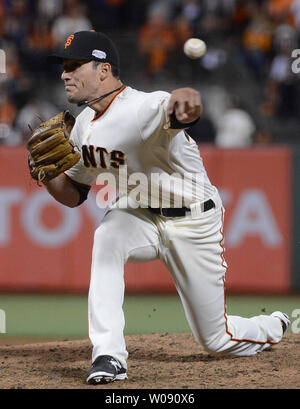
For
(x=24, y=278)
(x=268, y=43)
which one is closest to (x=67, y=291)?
(x=24, y=278)

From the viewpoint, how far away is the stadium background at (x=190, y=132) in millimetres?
8188

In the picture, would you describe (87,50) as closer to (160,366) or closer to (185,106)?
(185,106)

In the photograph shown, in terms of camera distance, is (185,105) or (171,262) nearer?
(185,105)

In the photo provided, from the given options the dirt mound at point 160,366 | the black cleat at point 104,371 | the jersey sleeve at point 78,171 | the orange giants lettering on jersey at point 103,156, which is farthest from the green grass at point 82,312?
the orange giants lettering on jersey at point 103,156

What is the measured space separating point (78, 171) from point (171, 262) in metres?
0.79

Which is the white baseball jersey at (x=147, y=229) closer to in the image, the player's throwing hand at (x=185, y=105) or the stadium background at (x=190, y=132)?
the player's throwing hand at (x=185, y=105)

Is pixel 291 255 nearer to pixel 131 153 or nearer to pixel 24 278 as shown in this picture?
pixel 24 278

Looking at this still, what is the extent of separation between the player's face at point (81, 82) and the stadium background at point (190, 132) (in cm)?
279

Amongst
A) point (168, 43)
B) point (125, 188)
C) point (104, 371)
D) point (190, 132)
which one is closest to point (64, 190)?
point (125, 188)

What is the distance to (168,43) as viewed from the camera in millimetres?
11367

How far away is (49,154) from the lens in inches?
170

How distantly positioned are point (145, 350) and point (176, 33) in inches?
281

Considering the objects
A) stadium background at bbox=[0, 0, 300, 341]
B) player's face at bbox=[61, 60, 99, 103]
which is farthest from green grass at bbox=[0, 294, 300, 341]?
player's face at bbox=[61, 60, 99, 103]

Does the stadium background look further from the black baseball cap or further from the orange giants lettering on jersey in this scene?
the black baseball cap
